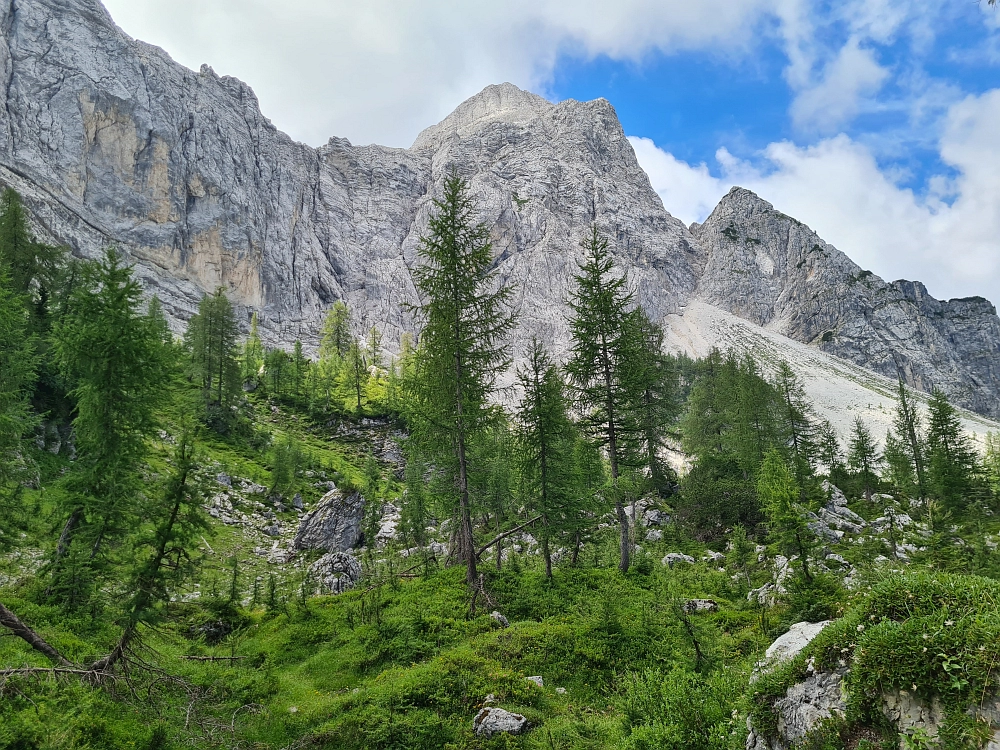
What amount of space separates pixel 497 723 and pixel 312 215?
168 meters

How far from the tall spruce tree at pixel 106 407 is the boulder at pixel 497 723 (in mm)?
10669

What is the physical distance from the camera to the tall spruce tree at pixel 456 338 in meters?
16.7

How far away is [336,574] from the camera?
2086 centimetres

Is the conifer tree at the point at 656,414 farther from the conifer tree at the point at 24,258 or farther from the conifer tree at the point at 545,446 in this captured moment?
the conifer tree at the point at 24,258

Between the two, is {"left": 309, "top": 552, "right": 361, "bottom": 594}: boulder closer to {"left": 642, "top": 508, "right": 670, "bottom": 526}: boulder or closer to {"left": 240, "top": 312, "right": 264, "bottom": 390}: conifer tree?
{"left": 642, "top": 508, "right": 670, "bottom": 526}: boulder

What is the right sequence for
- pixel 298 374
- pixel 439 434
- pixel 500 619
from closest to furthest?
pixel 500 619
pixel 439 434
pixel 298 374

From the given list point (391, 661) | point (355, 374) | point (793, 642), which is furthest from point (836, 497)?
point (355, 374)

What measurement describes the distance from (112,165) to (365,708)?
463ft

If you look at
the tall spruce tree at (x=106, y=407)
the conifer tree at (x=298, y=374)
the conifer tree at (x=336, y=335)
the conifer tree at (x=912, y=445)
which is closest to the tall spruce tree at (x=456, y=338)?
the tall spruce tree at (x=106, y=407)

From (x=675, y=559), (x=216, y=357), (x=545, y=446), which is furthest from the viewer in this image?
(x=216, y=357)

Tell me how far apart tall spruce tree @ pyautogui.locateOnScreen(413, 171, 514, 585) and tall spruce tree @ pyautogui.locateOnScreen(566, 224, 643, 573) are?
4.27 meters

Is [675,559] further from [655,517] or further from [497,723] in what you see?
[497,723]

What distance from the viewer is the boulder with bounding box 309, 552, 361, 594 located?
66.5 ft

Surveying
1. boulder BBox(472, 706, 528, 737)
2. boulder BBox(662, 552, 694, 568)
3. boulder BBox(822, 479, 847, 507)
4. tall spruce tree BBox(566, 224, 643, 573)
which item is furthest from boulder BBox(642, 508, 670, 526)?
boulder BBox(472, 706, 528, 737)
